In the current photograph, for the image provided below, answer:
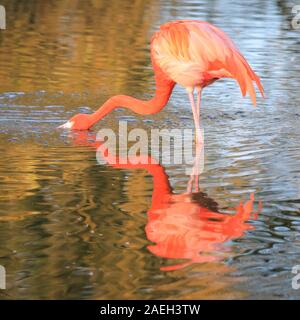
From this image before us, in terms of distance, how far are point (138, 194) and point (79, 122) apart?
6.80 ft

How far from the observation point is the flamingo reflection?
17.4 ft

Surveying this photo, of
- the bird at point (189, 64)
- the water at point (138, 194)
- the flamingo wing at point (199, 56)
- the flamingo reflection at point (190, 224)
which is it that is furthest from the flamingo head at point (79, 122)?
the flamingo reflection at point (190, 224)

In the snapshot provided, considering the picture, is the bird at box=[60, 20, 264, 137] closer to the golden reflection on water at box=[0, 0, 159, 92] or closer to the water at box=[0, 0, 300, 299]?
the water at box=[0, 0, 300, 299]

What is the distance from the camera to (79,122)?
331 inches

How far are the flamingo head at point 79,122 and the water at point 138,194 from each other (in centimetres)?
16

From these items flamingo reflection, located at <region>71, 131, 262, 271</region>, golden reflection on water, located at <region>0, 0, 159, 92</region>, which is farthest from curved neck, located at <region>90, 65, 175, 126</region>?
golden reflection on water, located at <region>0, 0, 159, 92</region>

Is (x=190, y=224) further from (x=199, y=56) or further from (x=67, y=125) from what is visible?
(x=67, y=125)

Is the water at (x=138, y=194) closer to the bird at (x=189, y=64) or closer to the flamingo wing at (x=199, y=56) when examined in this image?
the bird at (x=189, y=64)

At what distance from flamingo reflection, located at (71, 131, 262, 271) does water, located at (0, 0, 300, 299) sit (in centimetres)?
1

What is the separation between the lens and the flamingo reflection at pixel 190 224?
209 inches

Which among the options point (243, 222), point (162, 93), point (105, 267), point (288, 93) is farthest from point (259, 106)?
point (105, 267)

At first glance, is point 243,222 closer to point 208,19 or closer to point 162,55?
point 162,55

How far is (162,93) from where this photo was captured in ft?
27.7

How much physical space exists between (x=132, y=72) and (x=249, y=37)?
3032mm
